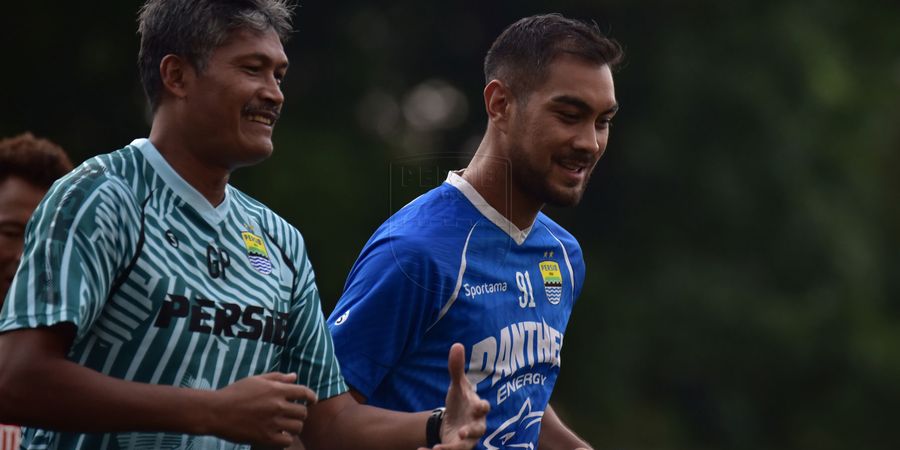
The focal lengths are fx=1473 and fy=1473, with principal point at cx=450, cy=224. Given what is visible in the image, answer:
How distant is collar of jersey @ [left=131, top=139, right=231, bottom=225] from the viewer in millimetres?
3809

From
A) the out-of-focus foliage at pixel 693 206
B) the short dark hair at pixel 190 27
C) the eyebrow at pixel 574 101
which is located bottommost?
the out-of-focus foliage at pixel 693 206

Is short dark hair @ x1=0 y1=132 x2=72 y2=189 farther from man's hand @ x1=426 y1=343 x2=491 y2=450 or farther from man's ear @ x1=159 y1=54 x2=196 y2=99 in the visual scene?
man's hand @ x1=426 y1=343 x2=491 y2=450

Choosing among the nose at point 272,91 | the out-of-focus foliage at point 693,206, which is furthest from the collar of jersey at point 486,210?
the out-of-focus foliage at point 693,206

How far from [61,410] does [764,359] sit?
16.0m

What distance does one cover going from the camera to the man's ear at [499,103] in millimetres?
5090

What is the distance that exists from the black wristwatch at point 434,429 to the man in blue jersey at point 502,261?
406 millimetres

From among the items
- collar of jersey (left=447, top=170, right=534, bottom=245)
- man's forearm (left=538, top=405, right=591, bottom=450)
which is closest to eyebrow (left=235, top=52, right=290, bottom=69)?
collar of jersey (left=447, top=170, right=534, bottom=245)

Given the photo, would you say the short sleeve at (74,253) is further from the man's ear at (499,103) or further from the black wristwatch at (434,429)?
the man's ear at (499,103)

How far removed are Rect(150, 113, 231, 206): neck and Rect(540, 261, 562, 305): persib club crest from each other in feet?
4.83

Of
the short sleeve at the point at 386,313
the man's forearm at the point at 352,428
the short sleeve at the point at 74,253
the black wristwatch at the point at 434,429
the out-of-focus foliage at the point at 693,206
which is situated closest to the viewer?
the short sleeve at the point at 74,253

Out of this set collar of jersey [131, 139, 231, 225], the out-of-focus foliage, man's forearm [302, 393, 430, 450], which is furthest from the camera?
the out-of-focus foliage

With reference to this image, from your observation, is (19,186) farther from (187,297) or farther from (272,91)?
(187,297)

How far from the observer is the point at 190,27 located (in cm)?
388

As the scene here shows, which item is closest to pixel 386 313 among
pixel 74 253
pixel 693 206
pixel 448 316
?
pixel 448 316
